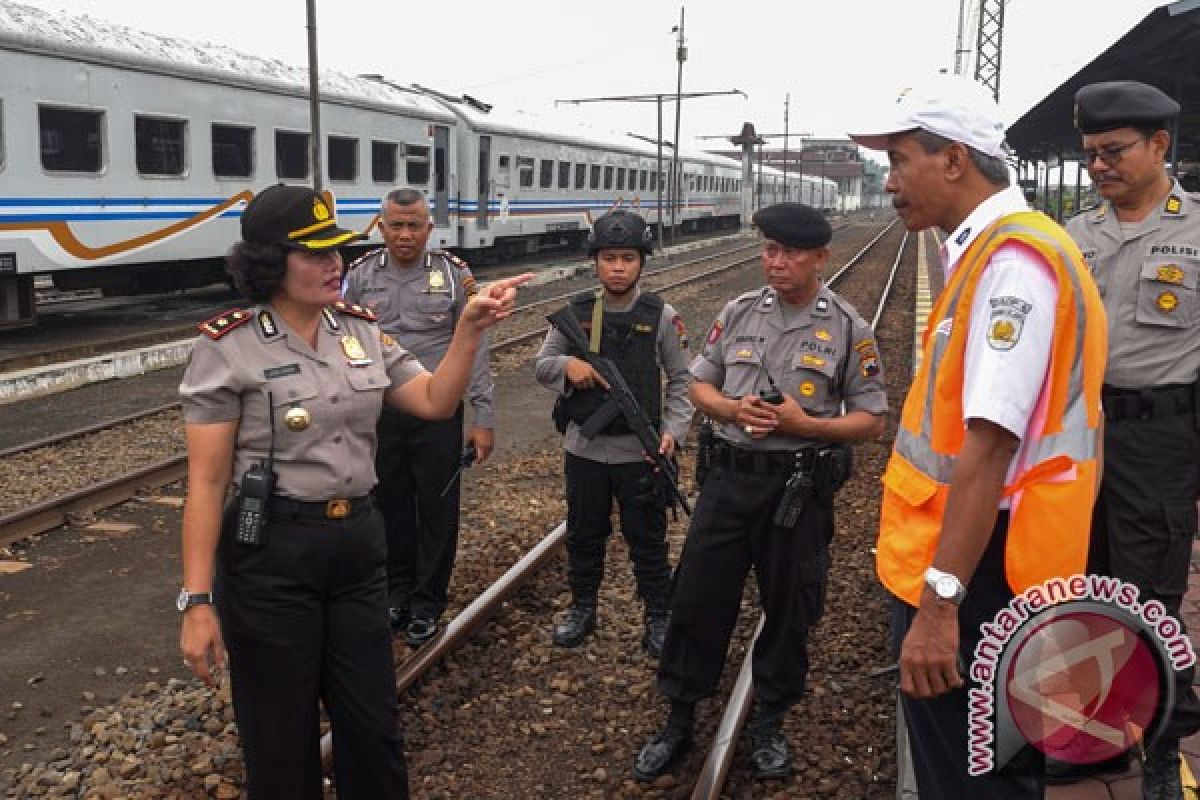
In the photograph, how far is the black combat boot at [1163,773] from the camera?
3.07 metres

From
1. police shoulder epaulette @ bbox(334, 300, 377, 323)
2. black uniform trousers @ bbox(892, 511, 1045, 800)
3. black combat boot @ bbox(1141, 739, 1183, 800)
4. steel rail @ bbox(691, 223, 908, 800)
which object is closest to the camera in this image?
black uniform trousers @ bbox(892, 511, 1045, 800)

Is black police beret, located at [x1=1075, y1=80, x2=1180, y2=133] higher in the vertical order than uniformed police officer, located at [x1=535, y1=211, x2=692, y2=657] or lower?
higher

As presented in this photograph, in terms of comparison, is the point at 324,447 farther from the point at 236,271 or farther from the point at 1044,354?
the point at 1044,354

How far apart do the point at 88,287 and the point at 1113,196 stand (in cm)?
1248

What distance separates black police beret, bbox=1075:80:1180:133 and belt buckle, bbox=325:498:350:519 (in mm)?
2565

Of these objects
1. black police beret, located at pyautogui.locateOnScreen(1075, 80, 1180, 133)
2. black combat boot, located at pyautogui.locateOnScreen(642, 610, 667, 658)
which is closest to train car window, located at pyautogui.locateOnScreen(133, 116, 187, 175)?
black combat boot, located at pyautogui.locateOnScreen(642, 610, 667, 658)

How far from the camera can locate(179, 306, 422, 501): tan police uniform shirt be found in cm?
255

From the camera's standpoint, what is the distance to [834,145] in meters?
110

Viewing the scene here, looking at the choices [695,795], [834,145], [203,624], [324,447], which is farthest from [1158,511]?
[834,145]

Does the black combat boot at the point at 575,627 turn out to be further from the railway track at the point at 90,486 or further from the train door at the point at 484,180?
the train door at the point at 484,180

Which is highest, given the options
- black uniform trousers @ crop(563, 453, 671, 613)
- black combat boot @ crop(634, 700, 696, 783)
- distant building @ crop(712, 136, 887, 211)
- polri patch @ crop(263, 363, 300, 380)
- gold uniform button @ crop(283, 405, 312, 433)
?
distant building @ crop(712, 136, 887, 211)

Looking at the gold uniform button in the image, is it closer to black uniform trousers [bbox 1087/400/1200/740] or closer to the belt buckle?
the belt buckle

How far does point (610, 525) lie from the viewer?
4.56 meters

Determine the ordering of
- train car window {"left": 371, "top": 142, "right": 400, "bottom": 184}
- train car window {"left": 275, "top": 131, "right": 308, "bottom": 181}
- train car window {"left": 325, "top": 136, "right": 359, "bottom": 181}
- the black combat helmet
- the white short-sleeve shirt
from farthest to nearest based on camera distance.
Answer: train car window {"left": 371, "top": 142, "right": 400, "bottom": 184} → train car window {"left": 325, "top": 136, "right": 359, "bottom": 181} → train car window {"left": 275, "top": 131, "right": 308, "bottom": 181} → the black combat helmet → the white short-sleeve shirt
